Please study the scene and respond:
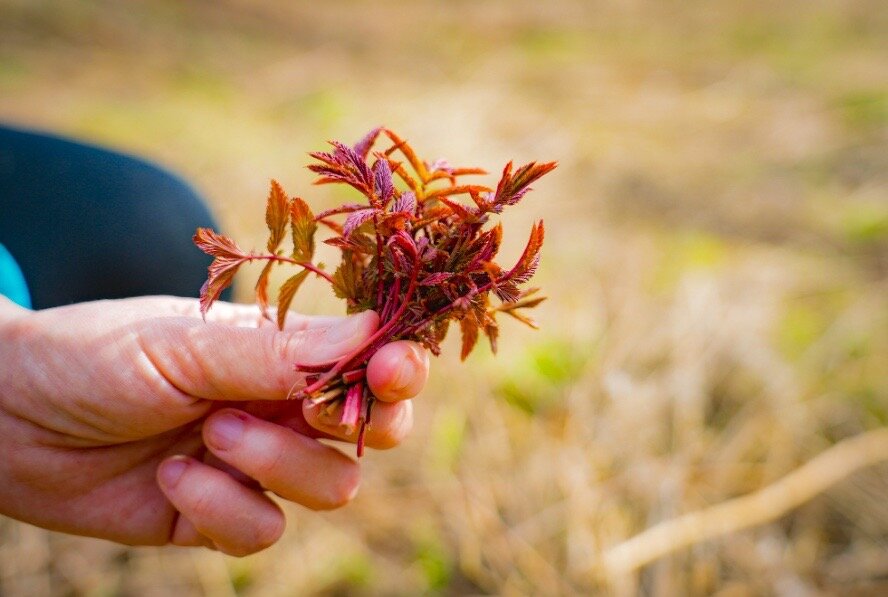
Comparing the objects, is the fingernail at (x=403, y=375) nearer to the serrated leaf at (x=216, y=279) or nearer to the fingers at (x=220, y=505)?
the serrated leaf at (x=216, y=279)

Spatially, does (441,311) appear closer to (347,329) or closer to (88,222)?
(347,329)

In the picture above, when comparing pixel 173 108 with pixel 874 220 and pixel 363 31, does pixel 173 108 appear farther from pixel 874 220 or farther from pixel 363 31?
pixel 874 220

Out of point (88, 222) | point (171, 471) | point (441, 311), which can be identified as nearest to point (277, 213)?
point (441, 311)

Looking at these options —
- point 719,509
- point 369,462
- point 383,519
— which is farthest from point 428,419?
point 719,509

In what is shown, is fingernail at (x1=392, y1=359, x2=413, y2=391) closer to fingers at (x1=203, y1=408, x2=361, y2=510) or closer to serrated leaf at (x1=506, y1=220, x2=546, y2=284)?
serrated leaf at (x1=506, y1=220, x2=546, y2=284)

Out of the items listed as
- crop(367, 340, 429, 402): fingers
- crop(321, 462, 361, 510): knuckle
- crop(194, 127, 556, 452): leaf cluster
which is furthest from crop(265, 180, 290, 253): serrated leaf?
crop(321, 462, 361, 510): knuckle
